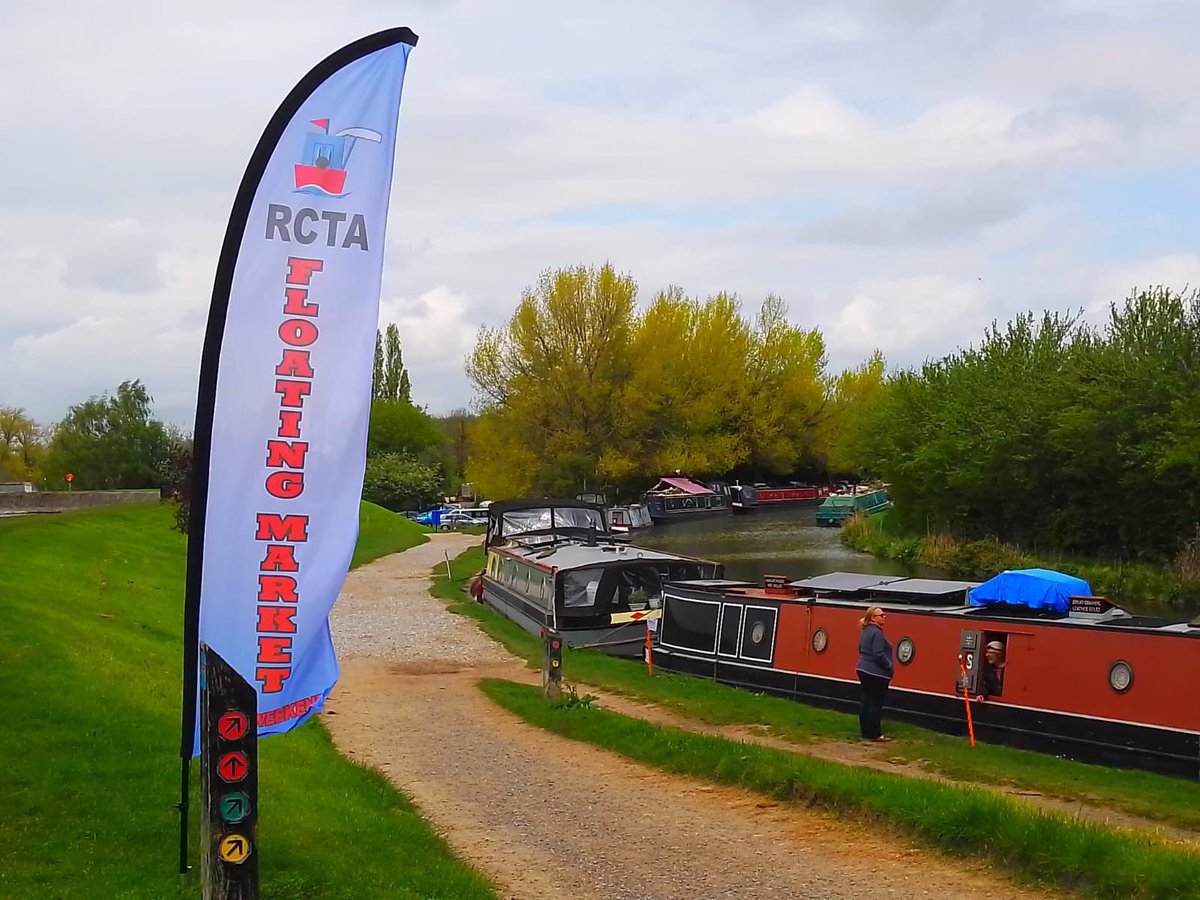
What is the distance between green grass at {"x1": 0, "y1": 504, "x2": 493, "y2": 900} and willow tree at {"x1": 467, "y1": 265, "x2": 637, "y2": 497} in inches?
1841

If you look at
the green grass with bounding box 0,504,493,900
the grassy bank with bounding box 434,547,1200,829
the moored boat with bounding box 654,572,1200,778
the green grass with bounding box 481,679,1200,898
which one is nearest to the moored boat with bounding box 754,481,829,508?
the grassy bank with bounding box 434,547,1200,829

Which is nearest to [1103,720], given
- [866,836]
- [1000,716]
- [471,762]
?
[1000,716]

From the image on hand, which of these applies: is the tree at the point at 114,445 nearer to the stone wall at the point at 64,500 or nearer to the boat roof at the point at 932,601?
the stone wall at the point at 64,500

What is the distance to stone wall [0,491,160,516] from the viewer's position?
4862cm

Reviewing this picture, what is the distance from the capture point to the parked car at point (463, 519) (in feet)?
246

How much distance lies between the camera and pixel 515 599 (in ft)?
84.4

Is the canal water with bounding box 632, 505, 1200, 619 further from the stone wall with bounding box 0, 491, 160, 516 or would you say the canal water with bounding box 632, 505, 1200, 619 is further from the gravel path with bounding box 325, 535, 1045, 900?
the stone wall with bounding box 0, 491, 160, 516

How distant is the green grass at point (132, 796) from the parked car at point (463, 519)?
59.5 meters

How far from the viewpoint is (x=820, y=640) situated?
16188 mm

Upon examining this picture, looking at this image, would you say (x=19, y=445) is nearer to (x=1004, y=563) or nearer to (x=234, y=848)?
(x=1004, y=563)

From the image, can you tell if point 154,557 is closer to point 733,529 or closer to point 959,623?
point 959,623

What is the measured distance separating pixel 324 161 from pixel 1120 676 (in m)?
9.99

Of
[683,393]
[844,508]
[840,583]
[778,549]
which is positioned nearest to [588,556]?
[840,583]

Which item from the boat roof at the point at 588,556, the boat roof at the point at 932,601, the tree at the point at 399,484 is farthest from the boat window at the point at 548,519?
the tree at the point at 399,484
